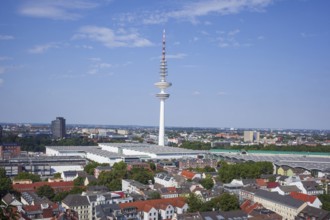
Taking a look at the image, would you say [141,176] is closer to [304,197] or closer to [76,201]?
[76,201]

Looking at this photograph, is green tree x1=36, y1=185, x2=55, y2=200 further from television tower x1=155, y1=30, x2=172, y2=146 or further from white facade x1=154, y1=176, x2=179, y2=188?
television tower x1=155, y1=30, x2=172, y2=146

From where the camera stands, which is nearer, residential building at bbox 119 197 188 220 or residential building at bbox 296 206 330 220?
residential building at bbox 296 206 330 220

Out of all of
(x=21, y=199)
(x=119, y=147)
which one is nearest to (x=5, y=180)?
(x=21, y=199)

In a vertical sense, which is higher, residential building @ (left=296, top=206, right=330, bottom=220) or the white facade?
residential building @ (left=296, top=206, right=330, bottom=220)

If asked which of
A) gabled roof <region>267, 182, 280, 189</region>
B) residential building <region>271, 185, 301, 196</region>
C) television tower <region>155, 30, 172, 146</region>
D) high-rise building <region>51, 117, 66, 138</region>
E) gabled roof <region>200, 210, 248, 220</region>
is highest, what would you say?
television tower <region>155, 30, 172, 146</region>

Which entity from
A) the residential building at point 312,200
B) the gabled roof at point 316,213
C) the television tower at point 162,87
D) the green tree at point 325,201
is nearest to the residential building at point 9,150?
the television tower at point 162,87

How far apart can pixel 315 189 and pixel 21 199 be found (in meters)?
22.3

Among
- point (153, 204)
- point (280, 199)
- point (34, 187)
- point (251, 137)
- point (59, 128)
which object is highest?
point (59, 128)

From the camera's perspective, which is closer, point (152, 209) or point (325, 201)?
point (152, 209)

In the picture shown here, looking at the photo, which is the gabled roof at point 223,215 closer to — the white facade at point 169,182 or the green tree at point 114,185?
the white facade at point 169,182

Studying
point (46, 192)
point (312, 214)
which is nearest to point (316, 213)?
point (312, 214)

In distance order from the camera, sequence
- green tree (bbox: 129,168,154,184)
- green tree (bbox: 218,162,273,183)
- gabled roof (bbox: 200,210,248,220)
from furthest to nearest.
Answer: green tree (bbox: 218,162,273,183), green tree (bbox: 129,168,154,184), gabled roof (bbox: 200,210,248,220)

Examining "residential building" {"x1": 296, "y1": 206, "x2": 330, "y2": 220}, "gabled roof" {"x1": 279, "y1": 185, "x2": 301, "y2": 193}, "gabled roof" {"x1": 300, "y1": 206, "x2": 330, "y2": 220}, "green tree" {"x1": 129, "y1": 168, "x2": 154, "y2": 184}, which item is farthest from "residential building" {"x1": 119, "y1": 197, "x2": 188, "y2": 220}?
"green tree" {"x1": 129, "y1": 168, "x2": 154, "y2": 184}

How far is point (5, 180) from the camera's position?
28172 mm
